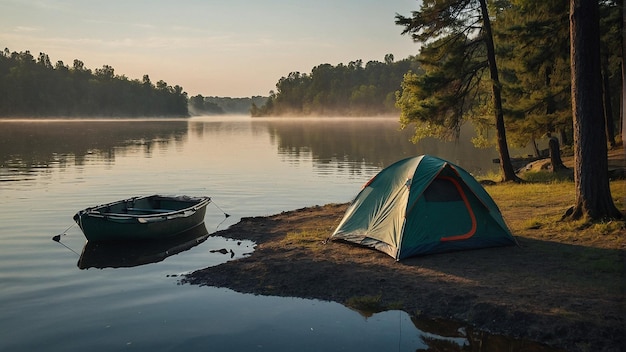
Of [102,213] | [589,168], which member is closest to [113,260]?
[102,213]

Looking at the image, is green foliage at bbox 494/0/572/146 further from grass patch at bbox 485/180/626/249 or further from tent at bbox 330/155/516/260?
tent at bbox 330/155/516/260

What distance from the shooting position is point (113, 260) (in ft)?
45.8

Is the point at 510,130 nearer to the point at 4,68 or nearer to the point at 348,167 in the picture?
the point at 348,167

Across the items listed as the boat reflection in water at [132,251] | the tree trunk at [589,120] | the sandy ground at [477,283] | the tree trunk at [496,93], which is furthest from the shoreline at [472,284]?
the tree trunk at [496,93]

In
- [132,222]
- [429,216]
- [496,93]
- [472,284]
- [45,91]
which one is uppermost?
[45,91]

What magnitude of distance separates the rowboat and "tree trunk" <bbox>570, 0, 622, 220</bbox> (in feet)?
38.6

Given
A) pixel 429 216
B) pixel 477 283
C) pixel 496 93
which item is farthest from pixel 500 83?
pixel 477 283

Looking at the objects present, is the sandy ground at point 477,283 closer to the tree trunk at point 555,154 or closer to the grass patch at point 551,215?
the grass patch at point 551,215

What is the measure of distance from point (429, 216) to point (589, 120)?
4.56 metres

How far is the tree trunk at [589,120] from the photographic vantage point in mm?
12078

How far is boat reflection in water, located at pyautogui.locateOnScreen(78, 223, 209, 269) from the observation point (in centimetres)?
1372

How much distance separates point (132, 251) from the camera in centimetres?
1486

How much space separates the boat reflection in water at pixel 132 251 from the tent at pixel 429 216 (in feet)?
18.6

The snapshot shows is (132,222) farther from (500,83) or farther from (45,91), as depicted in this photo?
(45,91)
